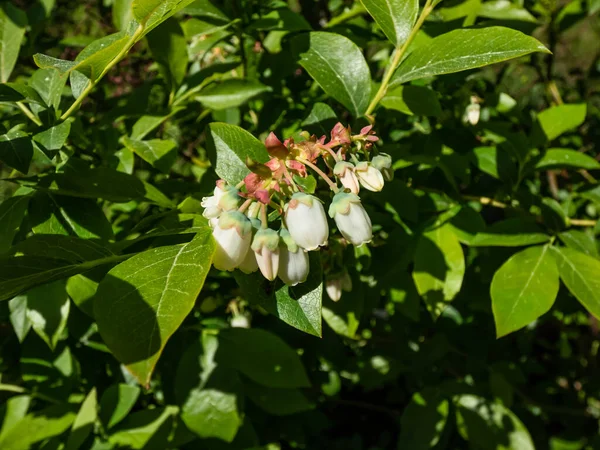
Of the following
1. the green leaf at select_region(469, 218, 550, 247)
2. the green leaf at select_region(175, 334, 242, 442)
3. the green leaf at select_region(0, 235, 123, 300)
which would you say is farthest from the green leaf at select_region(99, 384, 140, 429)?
the green leaf at select_region(469, 218, 550, 247)

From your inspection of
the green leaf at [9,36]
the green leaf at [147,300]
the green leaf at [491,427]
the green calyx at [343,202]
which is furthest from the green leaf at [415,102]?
the green leaf at [491,427]

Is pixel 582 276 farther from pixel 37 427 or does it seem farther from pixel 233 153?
pixel 37 427

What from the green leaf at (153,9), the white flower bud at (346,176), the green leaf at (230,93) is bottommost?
the green leaf at (230,93)

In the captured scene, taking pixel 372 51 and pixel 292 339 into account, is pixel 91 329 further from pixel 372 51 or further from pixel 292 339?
pixel 372 51

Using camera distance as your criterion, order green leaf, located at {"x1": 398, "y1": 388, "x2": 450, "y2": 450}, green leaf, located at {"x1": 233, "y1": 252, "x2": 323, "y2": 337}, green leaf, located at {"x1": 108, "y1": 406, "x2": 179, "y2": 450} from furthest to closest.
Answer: green leaf, located at {"x1": 398, "y1": 388, "x2": 450, "y2": 450}, green leaf, located at {"x1": 108, "y1": 406, "x2": 179, "y2": 450}, green leaf, located at {"x1": 233, "y1": 252, "x2": 323, "y2": 337}

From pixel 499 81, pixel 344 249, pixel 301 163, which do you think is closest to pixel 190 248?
pixel 301 163

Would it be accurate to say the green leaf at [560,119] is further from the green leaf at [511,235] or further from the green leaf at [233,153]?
the green leaf at [233,153]

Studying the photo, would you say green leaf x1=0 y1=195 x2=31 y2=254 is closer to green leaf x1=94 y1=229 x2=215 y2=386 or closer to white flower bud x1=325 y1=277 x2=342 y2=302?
green leaf x1=94 y1=229 x2=215 y2=386
